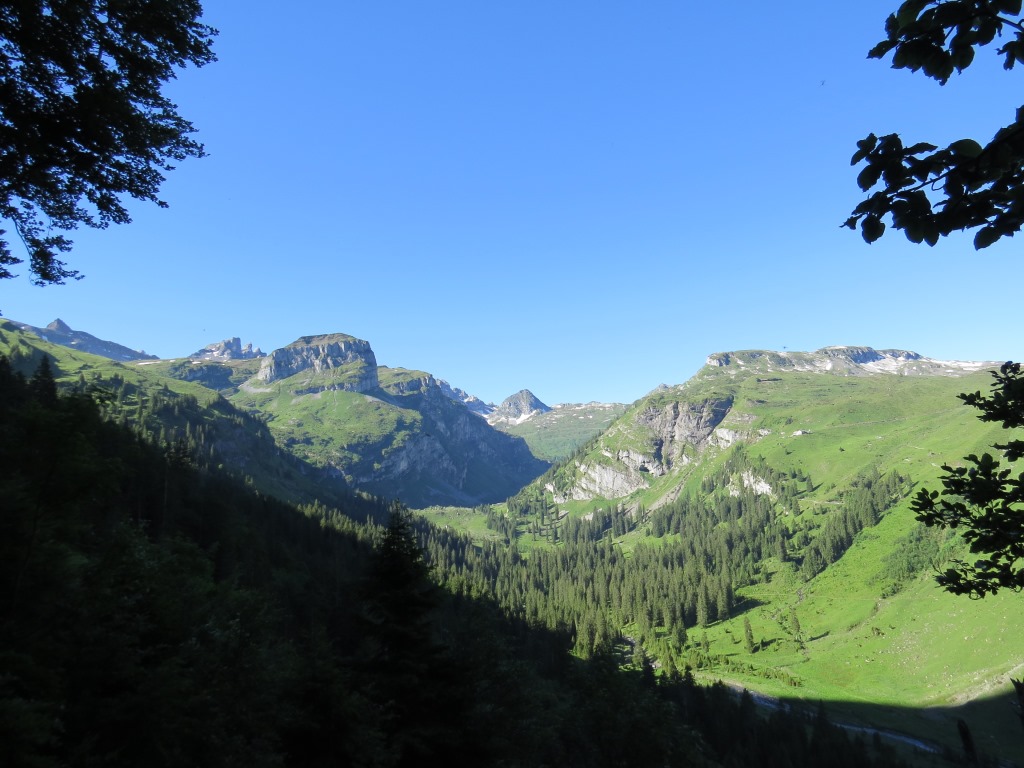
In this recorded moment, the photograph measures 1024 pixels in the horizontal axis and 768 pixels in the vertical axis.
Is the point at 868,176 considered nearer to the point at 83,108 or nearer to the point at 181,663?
the point at 83,108

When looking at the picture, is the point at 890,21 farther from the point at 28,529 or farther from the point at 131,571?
the point at 131,571

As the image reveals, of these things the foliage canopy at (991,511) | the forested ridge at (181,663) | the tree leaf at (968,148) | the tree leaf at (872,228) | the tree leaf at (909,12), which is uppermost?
the tree leaf at (909,12)

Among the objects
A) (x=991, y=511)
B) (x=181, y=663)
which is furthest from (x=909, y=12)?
(x=181, y=663)

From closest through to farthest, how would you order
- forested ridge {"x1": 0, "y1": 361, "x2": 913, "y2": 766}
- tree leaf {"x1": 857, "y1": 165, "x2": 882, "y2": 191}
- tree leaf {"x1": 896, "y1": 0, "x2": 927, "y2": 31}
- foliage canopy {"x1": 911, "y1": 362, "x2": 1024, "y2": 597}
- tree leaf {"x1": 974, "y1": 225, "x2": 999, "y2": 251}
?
tree leaf {"x1": 896, "y1": 0, "x2": 927, "y2": 31} → tree leaf {"x1": 857, "y1": 165, "x2": 882, "y2": 191} → tree leaf {"x1": 974, "y1": 225, "x2": 999, "y2": 251} → foliage canopy {"x1": 911, "y1": 362, "x2": 1024, "y2": 597} → forested ridge {"x1": 0, "y1": 361, "x2": 913, "y2": 766}

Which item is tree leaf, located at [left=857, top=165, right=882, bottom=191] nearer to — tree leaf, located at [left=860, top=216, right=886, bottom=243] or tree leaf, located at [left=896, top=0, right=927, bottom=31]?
tree leaf, located at [left=860, top=216, right=886, bottom=243]

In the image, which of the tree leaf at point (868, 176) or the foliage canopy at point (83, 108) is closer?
the tree leaf at point (868, 176)

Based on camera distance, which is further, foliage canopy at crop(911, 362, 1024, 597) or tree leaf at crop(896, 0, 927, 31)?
foliage canopy at crop(911, 362, 1024, 597)

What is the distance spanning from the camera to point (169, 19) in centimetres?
1487

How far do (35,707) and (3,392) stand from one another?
9280 centimetres

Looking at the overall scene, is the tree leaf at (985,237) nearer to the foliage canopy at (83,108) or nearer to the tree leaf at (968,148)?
the tree leaf at (968,148)

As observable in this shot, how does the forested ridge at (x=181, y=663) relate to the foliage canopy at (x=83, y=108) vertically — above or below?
below

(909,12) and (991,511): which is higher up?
(909,12)

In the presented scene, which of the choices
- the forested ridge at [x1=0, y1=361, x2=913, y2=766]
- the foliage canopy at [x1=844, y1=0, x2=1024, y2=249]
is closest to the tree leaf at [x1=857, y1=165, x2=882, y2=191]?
the foliage canopy at [x1=844, y1=0, x2=1024, y2=249]

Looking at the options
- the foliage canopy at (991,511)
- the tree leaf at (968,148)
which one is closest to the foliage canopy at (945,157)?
the tree leaf at (968,148)
